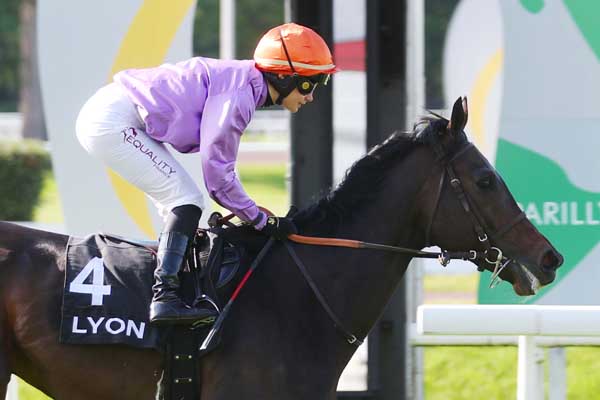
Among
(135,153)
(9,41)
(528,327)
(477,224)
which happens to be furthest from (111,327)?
(9,41)

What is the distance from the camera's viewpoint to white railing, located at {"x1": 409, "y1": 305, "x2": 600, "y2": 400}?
471 cm

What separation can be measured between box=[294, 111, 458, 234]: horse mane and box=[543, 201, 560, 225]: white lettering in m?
1.64

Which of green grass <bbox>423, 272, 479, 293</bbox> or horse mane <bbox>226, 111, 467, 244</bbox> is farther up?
green grass <bbox>423, 272, 479, 293</bbox>

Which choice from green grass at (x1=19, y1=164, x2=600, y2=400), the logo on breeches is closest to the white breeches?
the logo on breeches

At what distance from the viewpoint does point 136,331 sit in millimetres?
3971

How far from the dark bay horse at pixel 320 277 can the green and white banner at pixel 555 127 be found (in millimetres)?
1555

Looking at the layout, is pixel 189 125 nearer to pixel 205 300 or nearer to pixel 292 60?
pixel 292 60

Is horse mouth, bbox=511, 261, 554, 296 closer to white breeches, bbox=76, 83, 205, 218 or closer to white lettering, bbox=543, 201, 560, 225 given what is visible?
white breeches, bbox=76, 83, 205, 218

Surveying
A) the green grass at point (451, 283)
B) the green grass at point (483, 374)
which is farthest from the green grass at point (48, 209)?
the green grass at point (483, 374)

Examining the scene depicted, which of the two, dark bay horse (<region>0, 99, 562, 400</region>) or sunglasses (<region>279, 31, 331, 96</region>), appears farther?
sunglasses (<region>279, 31, 331, 96</region>)

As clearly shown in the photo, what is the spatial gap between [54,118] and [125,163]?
1.75 meters

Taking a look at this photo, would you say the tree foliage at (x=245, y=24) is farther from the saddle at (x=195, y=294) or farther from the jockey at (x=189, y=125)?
the saddle at (x=195, y=294)

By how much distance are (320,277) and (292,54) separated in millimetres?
846

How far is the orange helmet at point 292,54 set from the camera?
4133 mm
